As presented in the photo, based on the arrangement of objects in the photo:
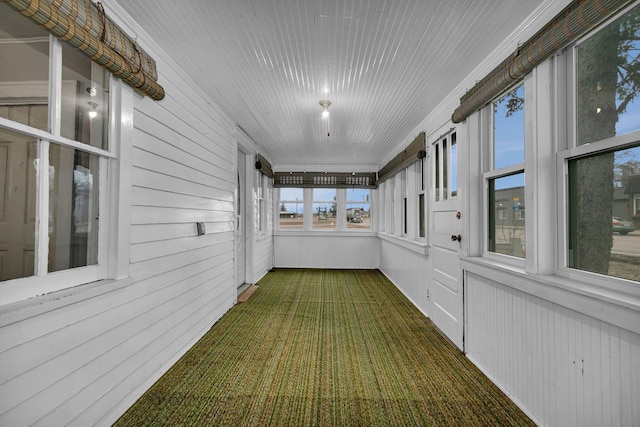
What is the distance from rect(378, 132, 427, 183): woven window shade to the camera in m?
3.86

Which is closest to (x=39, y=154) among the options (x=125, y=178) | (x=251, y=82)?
(x=125, y=178)

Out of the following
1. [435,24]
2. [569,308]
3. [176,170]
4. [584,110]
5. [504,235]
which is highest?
[435,24]

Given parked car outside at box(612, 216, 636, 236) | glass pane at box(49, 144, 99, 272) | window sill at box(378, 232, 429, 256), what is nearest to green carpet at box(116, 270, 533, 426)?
window sill at box(378, 232, 429, 256)

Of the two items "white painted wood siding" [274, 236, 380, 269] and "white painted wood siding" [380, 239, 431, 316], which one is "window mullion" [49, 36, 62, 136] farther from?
"white painted wood siding" [274, 236, 380, 269]

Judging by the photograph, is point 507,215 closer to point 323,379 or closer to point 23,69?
point 323,379

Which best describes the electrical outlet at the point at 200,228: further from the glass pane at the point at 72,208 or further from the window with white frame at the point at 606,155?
the window with white frame at the point at 606,155

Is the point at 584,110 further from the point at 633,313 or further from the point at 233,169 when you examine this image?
the point at 233,169

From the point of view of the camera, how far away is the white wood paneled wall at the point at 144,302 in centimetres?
131

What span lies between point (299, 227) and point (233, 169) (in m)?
3.39

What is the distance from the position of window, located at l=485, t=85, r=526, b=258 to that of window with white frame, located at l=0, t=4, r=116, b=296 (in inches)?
107

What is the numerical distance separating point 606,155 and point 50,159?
2.76 m

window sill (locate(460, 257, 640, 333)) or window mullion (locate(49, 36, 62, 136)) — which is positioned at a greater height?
window mullion (locate(49, 36, 62, 136))

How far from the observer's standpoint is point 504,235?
232 cm

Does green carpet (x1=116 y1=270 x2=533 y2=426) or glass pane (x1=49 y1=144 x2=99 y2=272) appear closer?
glass pane (x1=49 y1=144 x2=99 y2=272)
